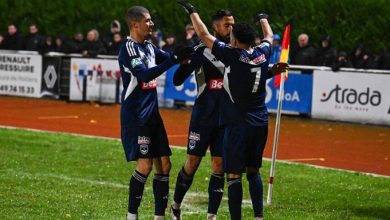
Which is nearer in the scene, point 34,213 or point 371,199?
point 34,213

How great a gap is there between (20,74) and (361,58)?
10.0 meters

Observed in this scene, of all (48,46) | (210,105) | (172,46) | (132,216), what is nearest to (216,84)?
(210,105)

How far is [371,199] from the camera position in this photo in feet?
45.4

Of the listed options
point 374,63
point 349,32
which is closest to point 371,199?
point 374,63

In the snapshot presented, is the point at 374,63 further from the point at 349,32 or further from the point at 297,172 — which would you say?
the point at 297,172

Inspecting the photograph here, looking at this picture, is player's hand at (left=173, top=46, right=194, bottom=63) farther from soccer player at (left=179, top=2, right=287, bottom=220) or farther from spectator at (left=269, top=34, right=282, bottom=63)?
spectator at (left=269, top=34, right=282, bottom=63)

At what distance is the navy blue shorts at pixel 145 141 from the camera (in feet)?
36.5

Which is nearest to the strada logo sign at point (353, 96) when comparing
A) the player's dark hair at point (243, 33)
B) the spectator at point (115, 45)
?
the spectator at point (115, 45)

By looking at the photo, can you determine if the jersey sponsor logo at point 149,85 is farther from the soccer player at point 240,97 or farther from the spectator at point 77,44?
the spectator at point 77,44

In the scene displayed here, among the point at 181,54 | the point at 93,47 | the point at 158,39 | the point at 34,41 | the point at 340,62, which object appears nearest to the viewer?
the point at 181,54

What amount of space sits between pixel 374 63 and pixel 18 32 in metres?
12.4

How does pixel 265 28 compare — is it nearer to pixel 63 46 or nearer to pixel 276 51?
pixel 276 51

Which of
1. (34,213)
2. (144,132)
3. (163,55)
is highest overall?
(163,55)

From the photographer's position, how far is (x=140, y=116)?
11.1 meters
